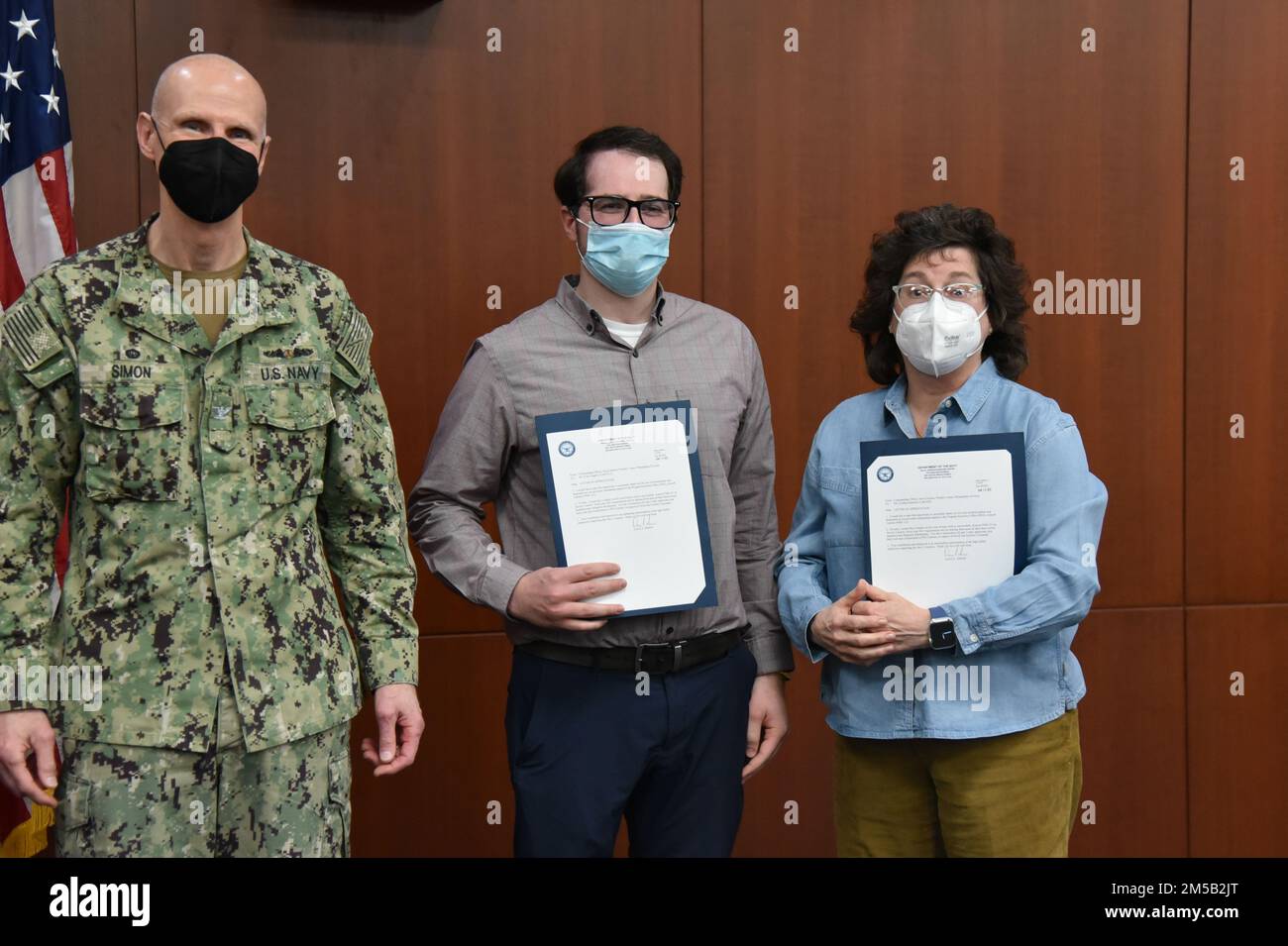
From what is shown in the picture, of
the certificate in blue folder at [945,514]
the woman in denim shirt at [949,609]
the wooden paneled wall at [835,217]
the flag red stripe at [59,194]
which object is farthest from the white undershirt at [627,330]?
the flag red stripe at [59,194]

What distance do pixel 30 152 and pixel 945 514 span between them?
2032mm

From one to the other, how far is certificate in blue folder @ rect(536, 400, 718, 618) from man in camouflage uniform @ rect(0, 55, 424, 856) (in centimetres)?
40

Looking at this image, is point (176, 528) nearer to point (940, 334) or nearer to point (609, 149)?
point (609, 149)

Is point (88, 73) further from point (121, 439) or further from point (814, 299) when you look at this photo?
point (814, 299)

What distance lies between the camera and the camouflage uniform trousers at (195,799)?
5.51 ft

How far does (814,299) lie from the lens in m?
3.07

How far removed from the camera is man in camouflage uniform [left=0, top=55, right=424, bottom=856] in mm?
1688

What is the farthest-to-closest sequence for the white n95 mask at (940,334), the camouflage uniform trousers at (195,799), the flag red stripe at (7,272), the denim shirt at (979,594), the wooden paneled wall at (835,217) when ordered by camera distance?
the wooden paneled wall at (835,217) → the flag red stripe at (7,272) → the white n95 mask at (940,334) → the denim shirt at (979,594) → the camouflage uniform trousers at (195,799)

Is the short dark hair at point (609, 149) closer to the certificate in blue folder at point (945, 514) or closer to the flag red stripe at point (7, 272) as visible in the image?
the certificate in blue folder at point (945, 514)

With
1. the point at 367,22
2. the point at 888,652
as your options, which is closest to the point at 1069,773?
the point at 888,652

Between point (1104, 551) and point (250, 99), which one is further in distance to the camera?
Answer: point (1104, 551)

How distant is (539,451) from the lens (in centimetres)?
203
